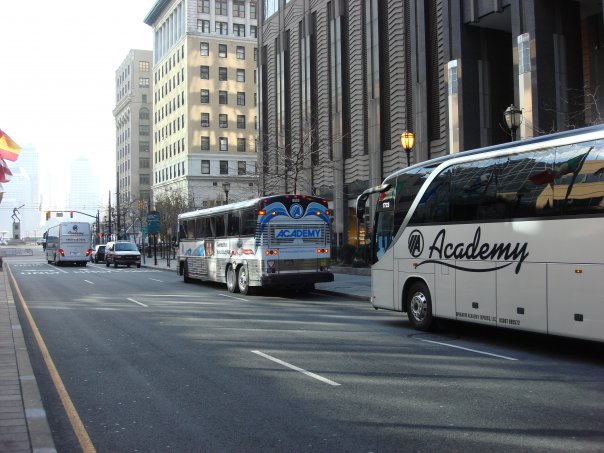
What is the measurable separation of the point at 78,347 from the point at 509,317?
7.59 m

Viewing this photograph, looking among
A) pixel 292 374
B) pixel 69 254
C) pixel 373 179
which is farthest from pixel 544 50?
pixel 69 254

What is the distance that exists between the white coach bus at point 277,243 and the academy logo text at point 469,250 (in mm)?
7706

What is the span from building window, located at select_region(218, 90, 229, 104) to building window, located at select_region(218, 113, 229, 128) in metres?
1.98

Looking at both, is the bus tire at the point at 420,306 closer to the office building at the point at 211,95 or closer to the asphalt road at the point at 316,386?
the asphalt road at the point at 316,386

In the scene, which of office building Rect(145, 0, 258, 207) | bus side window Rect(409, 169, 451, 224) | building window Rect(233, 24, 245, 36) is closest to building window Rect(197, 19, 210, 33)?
office building Rect(145, 0, 258, 207)

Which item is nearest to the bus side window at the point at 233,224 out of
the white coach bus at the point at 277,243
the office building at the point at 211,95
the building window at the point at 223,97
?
the white coach bus at the point at 277,243

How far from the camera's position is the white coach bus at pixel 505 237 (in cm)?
850

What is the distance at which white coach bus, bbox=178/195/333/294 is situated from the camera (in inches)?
753

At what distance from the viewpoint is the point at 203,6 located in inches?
3430

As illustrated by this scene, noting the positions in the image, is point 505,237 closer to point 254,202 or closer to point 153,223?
point 254,202

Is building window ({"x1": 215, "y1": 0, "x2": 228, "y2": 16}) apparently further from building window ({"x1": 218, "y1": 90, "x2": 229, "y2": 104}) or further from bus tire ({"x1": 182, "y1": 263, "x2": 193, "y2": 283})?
bus tire ({"x1": 182, "y1": 263, "x2": 193, "y2": 283})

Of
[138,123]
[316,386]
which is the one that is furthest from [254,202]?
[138,123]

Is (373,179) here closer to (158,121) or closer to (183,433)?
(183,433)

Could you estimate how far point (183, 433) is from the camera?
18.2 ft
